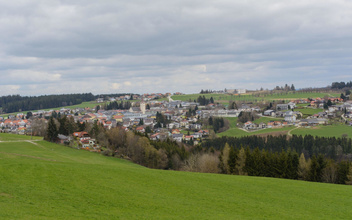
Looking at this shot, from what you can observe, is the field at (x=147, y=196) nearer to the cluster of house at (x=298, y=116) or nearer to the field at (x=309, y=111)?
the cluster of house at (x=298, y=116)

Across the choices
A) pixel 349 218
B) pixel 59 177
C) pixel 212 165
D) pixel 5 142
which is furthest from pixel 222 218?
pixel 5 142

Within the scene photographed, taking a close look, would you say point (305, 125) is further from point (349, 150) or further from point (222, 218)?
point (222, 218)

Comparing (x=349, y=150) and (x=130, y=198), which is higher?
(x=130, y=198)

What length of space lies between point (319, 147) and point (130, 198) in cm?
7974

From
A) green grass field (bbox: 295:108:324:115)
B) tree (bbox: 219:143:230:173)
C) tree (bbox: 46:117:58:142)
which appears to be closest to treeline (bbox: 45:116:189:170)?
tree (bbox: 46:117:58:142)

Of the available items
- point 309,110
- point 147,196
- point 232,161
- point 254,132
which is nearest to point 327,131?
point 254,132

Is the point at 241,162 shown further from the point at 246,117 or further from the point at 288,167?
the point at 246,117

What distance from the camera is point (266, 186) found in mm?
32656

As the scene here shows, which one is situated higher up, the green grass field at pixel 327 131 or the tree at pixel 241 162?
the tree at pixel 241 162

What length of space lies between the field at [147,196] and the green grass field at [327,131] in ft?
261

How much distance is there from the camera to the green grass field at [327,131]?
10523 centimetres

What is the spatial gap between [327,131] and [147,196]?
342ft

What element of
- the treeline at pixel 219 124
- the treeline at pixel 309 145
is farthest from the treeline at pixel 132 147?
the treeline at pixel 219 124

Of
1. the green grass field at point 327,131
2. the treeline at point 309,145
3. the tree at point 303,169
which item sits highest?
the tree at point 303,169
